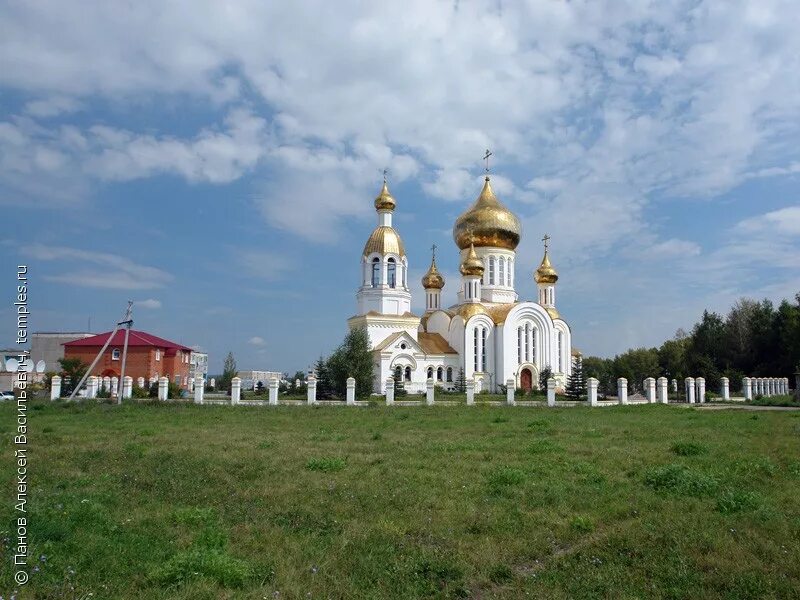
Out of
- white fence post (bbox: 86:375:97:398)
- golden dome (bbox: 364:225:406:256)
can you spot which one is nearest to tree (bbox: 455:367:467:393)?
golden dome (bbox: 364:225:406:256)

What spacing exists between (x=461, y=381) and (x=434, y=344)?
339 cm

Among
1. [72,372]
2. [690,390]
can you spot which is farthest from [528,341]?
[72,372]

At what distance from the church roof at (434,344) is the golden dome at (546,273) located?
10.5 m

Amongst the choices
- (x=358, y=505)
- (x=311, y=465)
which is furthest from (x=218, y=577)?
(x=311, y=465)

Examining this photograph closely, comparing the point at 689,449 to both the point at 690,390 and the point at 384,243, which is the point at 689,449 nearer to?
the point at 690,390

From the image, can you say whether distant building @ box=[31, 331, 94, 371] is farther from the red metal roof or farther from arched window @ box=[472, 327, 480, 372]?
arched window @ box=[472, 327, 480, 372]

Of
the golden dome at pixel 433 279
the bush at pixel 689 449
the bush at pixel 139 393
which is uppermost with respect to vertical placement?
the golden dome at pixel 433 279

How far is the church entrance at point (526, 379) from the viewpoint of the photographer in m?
46.5

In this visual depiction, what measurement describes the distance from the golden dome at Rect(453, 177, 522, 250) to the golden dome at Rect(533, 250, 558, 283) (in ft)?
11.0

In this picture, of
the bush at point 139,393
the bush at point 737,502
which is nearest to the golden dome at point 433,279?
the bush at point 139,393

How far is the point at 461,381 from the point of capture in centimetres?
4475

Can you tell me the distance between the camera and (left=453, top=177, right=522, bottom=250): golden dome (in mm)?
49719

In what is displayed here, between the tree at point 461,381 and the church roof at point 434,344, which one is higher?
the church roof at point 434,344

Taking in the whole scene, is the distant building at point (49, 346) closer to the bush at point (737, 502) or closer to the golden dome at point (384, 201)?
the golden dome at point (384, 201)
